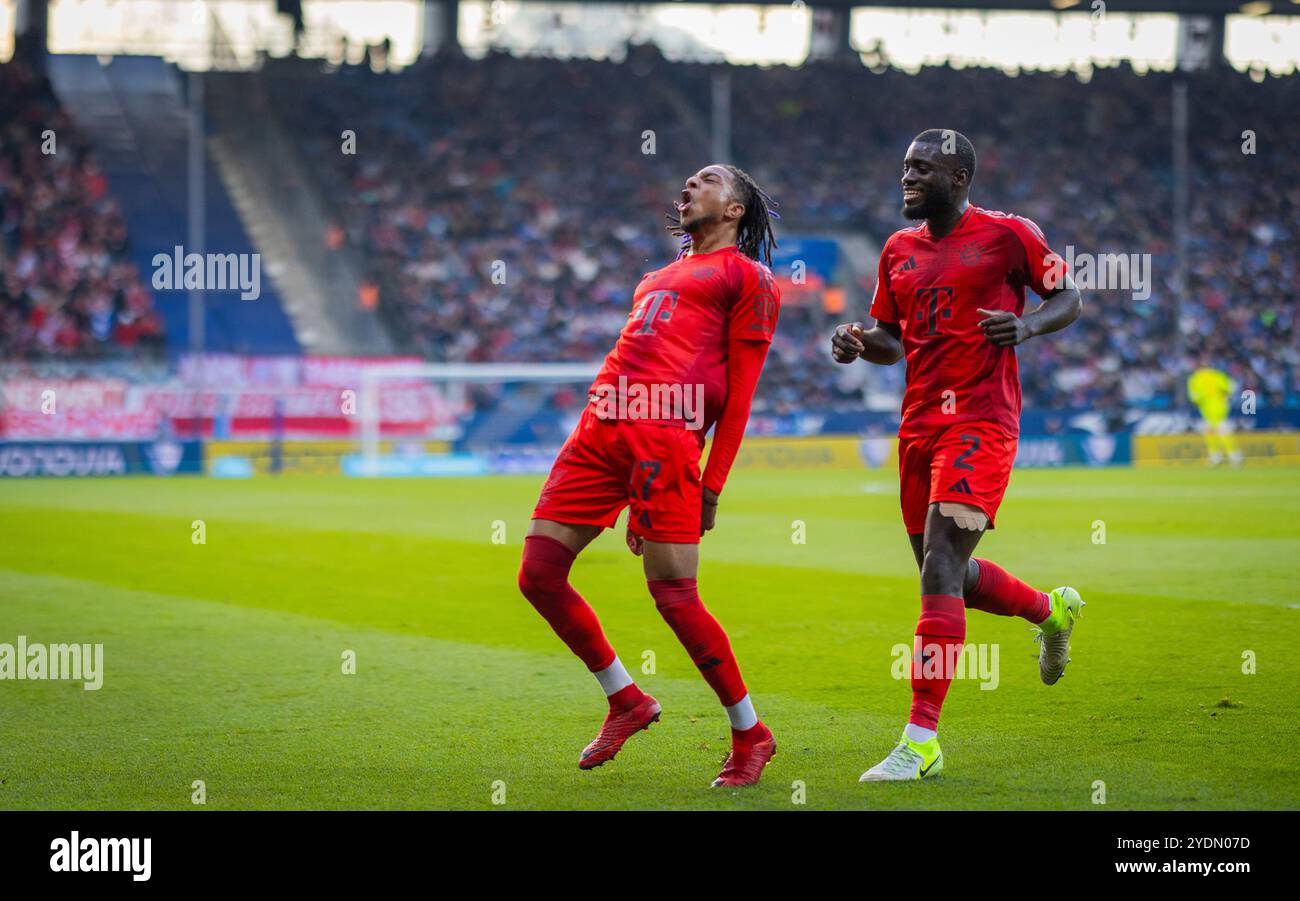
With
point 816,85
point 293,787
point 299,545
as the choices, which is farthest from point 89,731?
point 816,85

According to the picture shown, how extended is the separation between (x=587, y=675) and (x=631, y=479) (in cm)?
271

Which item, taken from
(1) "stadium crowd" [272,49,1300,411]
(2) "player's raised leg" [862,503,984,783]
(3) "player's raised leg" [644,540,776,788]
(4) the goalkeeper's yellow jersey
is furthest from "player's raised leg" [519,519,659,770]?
(1) "stadium crowd" [272,49,1300,411]

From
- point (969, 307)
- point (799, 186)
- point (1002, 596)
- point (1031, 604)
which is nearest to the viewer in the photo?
point (969, 307)

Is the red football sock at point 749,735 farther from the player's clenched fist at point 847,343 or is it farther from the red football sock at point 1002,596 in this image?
the player's clenched fist at point 847,343

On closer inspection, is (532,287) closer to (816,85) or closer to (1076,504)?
(816,85)

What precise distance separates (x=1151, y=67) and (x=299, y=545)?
37781mm

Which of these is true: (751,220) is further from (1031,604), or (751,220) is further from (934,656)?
(1031,604)

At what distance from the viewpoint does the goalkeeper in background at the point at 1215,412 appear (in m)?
30.4

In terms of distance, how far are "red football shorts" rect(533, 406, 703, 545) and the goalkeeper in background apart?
2686cm

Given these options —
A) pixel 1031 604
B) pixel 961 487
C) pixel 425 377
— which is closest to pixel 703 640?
pixel 961 487

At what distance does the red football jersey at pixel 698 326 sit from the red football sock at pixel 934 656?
1.08 meters

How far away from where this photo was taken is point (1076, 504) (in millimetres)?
20500

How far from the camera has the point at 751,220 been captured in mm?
6078

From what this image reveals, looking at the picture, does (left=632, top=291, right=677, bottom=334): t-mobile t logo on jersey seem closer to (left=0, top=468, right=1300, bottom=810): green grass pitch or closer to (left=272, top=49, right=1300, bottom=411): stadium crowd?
(left=0, top=468, right=1300, bottom=810): green grass pitch
